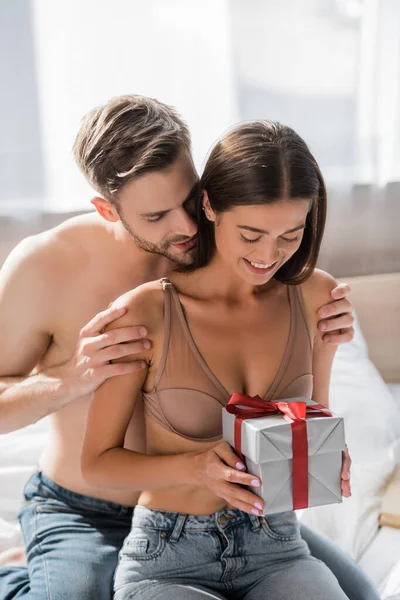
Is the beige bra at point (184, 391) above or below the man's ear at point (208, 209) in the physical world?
below

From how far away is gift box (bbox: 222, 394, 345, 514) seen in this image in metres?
1.02

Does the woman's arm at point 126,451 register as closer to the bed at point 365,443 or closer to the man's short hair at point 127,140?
the man's short hair at point 127,140

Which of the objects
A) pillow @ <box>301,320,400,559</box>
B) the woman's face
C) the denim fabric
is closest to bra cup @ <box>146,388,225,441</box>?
the woman's face

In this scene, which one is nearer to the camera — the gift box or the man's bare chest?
the gift box

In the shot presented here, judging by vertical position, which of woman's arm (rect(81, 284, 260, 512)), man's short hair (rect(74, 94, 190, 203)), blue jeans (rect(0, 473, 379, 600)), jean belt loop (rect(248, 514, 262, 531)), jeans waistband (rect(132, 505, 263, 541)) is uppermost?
man's short hair (rect(74, 94, 190, 203))

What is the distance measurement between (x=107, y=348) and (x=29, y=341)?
1.19 feet

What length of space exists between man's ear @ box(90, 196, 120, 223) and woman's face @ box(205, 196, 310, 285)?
0.25 m

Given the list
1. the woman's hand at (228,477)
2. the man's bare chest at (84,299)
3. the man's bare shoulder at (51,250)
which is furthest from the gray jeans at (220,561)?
the man's bare shoulder at (51,250)

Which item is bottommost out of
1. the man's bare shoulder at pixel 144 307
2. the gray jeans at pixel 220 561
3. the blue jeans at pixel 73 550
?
the blue jeans at pixel 73 550

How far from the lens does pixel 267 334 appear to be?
1286 millimetres

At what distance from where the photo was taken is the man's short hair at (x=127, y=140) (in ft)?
4.31

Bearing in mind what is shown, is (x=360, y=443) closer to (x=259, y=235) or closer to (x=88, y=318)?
(x=88, y=318)

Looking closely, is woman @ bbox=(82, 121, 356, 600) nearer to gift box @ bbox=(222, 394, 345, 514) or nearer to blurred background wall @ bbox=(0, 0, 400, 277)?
gift box @ bbox=(222, 394, 345, 514)

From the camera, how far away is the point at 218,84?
2.44m
